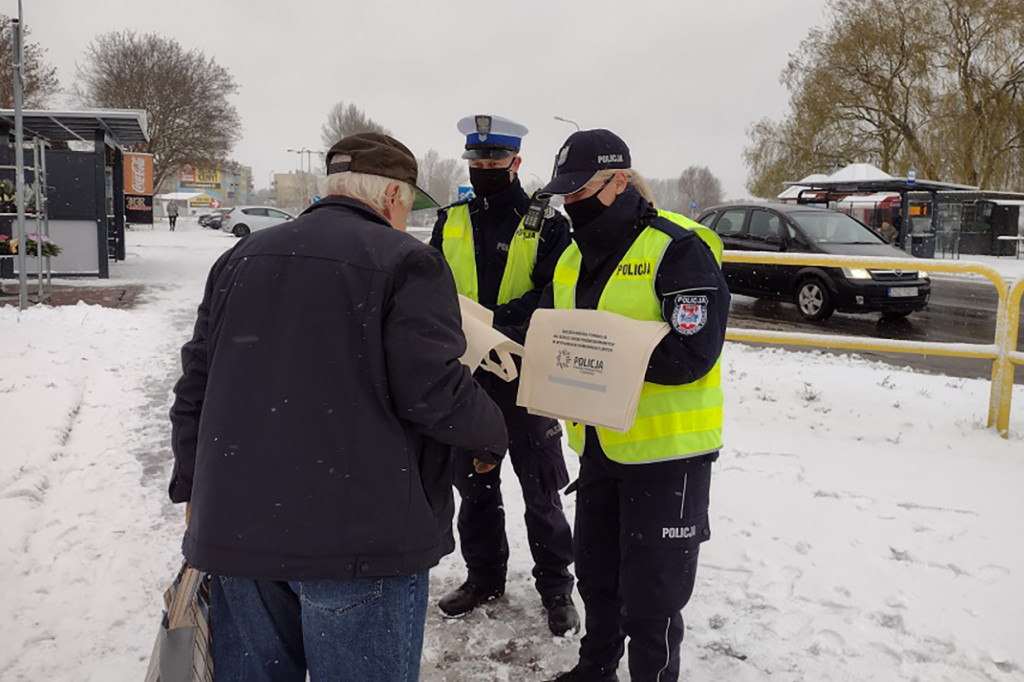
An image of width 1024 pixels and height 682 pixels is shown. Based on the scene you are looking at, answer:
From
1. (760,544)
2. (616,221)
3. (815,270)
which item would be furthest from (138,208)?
(616,221)

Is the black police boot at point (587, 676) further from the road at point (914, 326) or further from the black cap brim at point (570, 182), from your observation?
the road at point (914, 326)

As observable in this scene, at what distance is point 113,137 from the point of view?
57.5 feet

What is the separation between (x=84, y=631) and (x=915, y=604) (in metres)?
3.29

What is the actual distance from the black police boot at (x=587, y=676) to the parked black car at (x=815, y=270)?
9.01m

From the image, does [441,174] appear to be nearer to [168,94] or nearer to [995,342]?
[168,94]

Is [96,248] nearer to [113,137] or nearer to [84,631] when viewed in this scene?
[113,137]

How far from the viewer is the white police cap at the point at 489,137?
3.20 metres

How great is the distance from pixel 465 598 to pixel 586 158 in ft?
6.20

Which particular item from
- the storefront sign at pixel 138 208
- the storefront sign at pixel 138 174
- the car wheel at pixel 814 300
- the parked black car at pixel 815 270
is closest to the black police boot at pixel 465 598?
the parked black car at pixel 815 270

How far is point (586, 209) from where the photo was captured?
2561mm

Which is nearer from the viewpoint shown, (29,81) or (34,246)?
(34,246)

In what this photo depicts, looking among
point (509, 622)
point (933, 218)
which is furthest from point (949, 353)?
point (933, 218)

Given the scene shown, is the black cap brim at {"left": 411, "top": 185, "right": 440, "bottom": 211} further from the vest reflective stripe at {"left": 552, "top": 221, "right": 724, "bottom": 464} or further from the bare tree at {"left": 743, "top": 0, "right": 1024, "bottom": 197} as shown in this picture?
the bare tree at {"left": 743, "top": 0, "right": 1024, "bottom": 197}

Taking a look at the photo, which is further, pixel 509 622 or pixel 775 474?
pixel 775 474
